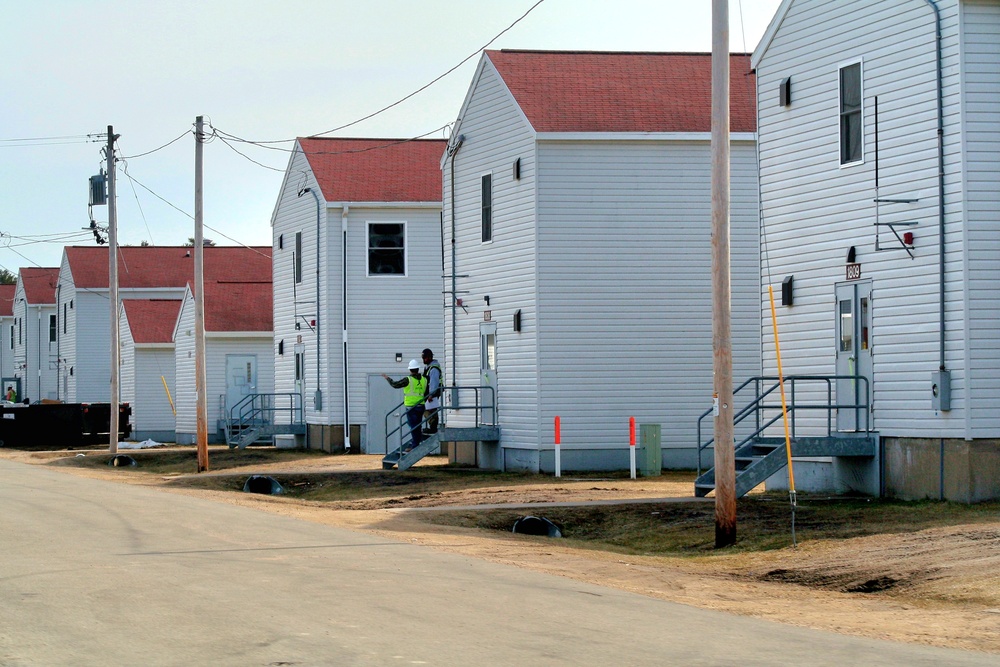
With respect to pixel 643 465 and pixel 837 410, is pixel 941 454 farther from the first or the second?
pixel 643 465

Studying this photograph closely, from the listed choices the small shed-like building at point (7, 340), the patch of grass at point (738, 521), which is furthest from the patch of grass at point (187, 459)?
the small shed-like building at point (7, 340)

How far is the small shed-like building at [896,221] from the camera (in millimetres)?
19250

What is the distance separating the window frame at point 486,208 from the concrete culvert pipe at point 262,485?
748cm

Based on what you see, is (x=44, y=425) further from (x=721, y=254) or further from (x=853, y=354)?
(x=721, y=254)

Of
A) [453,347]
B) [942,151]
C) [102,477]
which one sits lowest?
[102,477]

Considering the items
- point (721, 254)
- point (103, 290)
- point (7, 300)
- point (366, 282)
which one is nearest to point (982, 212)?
point (721, 254)

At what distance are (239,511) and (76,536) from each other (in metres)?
4.73

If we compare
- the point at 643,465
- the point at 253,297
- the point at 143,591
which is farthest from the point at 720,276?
the point at 253,297

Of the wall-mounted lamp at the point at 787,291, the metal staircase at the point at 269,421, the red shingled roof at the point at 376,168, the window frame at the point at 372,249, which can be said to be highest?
the red shingled roof at the point at 376,168

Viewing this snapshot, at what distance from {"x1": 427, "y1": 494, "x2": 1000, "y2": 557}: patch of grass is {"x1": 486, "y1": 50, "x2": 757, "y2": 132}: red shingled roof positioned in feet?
34.7

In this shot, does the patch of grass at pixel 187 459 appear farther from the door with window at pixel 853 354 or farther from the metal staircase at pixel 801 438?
the door with window at pixel 853 354

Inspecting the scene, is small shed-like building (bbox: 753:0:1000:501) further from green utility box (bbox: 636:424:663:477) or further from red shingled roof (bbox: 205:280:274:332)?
red shingled roof (bbox: 205:280:274:332)

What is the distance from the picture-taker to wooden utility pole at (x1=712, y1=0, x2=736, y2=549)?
16.1m

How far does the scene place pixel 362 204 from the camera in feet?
127
